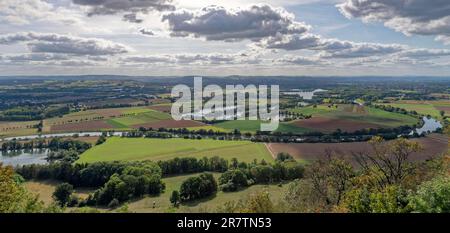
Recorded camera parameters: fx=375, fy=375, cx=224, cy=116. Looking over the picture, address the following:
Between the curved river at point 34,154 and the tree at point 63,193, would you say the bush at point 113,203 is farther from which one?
the curved river at point 34,154

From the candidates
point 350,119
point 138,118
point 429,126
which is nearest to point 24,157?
point 138,118

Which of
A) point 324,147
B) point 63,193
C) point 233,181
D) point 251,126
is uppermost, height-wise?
point 251,126

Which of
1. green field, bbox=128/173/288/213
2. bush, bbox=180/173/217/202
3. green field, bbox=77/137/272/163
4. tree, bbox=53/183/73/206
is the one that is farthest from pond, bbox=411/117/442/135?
tree, bbox=53/183/73/206

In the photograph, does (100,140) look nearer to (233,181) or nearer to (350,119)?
(233,181)

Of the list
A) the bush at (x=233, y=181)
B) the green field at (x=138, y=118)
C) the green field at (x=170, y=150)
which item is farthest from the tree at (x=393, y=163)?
the green field at (x=138, y=118)

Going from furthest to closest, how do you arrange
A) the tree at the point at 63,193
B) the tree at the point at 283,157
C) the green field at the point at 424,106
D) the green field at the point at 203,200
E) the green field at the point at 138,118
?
1. the green field at the point at 138,118
2. the green field at the point at 424,106
3. the tree at the point at 283,157
4. the tree at the point at 63,193
5. the green field at the point at 203,200
